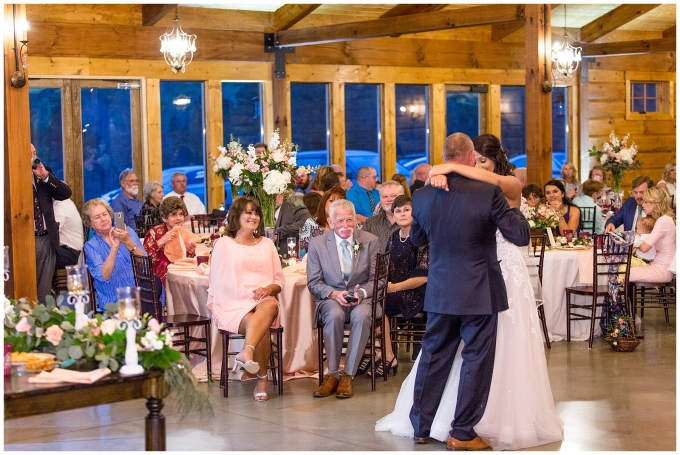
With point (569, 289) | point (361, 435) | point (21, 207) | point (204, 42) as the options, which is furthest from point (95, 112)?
point (361, 435)

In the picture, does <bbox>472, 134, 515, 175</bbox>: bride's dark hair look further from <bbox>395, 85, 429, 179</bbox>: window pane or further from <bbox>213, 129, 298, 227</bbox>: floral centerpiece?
<bbox>395, 85, 429, 179</bbox>: window pane

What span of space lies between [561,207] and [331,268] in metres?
3.50

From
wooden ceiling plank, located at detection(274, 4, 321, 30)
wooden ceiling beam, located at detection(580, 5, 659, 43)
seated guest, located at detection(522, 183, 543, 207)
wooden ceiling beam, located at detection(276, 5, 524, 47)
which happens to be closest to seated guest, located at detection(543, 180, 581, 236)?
seated guest, located at detection(522, 183, 543, 207)

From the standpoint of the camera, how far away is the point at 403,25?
11516 millimetres

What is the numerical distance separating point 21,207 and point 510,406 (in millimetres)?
3459

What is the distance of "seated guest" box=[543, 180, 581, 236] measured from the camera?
352 inches

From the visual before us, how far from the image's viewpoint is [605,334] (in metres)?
7.74

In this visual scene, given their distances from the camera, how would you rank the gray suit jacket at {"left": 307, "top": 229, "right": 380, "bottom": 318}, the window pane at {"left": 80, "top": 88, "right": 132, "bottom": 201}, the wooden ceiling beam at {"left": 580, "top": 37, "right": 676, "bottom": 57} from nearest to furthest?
the gray suit jacket at {"left": 307, "top": 229, "right": 380, "bottom": 318} < the window pane at {"left": 80, "top": 88, "right": 132, "bottom": 201} < the wooden ceiling beam at {"left": 580, "top": 37, "right": 676, "bottom": 57}

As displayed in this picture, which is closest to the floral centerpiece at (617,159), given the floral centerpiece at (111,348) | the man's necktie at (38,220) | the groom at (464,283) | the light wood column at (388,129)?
the light wood column at (388,129)

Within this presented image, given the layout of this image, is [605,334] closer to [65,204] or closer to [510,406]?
[510,406]

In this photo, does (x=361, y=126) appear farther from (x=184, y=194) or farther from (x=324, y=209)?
(x=324, y=209)

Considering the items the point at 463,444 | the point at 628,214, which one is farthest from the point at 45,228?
the point at 628,214

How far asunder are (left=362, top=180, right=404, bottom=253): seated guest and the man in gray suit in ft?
2.24

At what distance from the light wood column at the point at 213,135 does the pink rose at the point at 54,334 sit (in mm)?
8629
